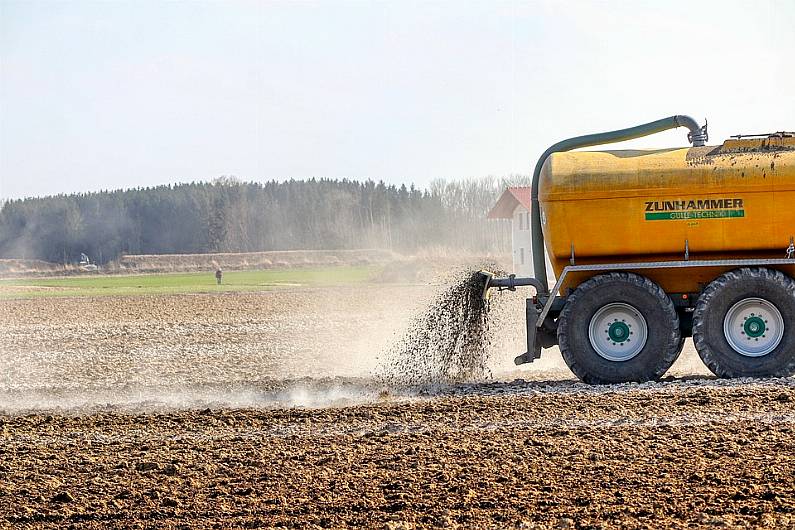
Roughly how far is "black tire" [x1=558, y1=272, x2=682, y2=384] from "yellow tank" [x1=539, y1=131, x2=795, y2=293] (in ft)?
1.09

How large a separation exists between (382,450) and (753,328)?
5.43 metres

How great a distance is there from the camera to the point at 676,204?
11.9m

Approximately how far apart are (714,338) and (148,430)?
6.27 metres

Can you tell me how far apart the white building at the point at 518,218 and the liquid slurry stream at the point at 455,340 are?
28.1m

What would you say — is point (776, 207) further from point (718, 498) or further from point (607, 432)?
point (718, 498)

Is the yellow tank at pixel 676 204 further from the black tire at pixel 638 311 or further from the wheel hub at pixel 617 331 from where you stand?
the wheel hub at pixel 617 331

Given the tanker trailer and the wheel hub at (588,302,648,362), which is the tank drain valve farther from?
the wheel hub at (588,302,648,362)

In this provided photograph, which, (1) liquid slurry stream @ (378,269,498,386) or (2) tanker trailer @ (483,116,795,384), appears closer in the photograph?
(2) tanker trailer @ (483,116,795,384)

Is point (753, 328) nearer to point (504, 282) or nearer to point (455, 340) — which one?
point (504, 282)

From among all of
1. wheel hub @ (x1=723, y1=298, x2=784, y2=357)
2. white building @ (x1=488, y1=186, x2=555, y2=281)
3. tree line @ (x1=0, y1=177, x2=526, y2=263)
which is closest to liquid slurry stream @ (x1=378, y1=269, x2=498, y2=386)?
wheel hub @ (x1=723, y1=298, x2=784, y2=357)

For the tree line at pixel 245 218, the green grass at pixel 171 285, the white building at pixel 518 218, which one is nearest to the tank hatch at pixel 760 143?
the white building at pixel 518 218

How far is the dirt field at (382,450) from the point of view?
263 inches

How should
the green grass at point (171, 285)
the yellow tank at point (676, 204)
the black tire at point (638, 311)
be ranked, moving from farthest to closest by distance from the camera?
the green grass at point (171, 285) → the black tire at point (638, 311) → the yellow tank at point (676, 204)

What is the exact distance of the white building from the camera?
141 ft
